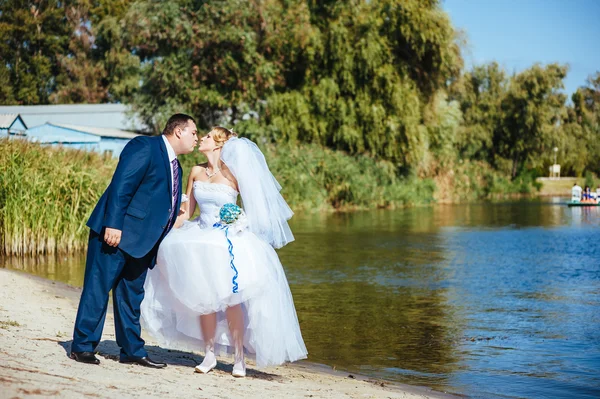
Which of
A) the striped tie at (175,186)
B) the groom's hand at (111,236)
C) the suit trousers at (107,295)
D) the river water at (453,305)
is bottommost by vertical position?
the river water at (453,305)

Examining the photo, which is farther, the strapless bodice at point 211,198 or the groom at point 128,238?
the strapless bodice at point 211,198

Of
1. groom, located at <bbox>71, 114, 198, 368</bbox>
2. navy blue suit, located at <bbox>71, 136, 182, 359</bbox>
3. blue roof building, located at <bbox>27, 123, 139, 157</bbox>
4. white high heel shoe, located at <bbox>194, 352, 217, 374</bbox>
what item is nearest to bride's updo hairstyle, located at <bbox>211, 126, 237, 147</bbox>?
groom, located at <bbox>71, 114, 198, 368</bbox>

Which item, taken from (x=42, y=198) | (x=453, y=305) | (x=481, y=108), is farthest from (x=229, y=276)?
(x=481, y=108)

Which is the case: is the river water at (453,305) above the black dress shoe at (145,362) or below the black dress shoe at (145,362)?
below

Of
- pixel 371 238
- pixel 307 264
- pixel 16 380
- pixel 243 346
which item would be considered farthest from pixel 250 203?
pixel 371 238

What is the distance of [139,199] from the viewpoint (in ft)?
22.2

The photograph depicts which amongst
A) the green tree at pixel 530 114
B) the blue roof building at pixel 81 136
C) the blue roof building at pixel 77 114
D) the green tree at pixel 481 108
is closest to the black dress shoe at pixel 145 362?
the blue roof building at pixel 81 136

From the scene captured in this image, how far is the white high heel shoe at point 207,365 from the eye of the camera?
6863 millimetres

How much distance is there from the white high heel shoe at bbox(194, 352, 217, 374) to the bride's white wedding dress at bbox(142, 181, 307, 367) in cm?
13

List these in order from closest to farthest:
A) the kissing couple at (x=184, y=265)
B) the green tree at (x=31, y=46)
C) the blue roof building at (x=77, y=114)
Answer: the kissing couple at (x=184, y=265)
the blue roof building at (x=77, y=114)
the green tree at (x=31, y=46)

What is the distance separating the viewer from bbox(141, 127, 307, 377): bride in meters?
6.78

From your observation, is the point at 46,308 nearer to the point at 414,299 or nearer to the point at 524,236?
the point at 414,299

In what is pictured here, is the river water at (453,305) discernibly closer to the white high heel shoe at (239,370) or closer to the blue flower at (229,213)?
the white high heel shoe at (239,370)

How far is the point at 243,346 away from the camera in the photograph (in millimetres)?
7023
